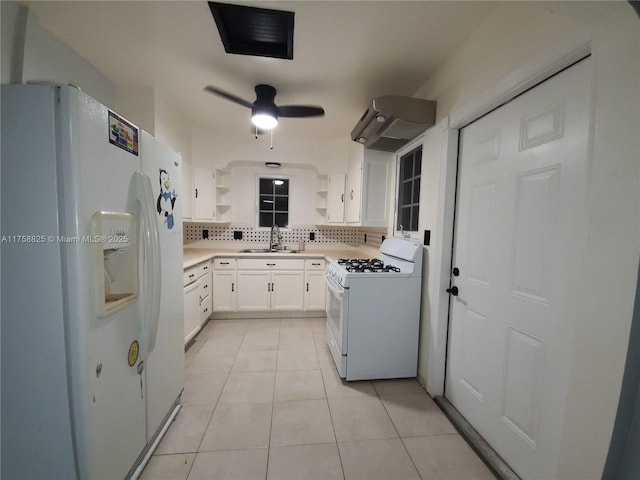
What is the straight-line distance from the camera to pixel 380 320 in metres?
2.02

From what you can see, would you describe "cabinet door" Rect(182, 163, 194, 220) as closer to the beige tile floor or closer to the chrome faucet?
the chrome faucet

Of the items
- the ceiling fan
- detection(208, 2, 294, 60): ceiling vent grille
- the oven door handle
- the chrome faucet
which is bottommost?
the oven door handle

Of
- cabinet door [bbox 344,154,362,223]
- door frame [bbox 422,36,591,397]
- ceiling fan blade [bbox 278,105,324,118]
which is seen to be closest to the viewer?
door frame [bbox 422,36,591,397]

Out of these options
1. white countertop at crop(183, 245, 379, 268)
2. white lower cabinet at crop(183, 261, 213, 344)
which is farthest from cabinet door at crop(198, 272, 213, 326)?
white countertop at crop(183, 245, 379, 268)

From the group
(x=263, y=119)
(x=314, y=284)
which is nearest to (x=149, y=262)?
(x=263, y=119)

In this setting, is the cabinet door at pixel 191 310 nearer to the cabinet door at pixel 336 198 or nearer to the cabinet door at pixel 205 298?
the cabinet door at pixel 205 298

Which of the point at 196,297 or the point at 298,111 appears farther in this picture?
the point at 196,297

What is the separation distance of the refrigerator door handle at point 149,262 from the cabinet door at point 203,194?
2.15 metres

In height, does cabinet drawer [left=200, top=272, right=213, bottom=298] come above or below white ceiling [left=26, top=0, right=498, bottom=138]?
below

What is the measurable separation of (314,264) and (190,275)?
5.04ft

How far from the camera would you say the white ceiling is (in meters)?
1.35

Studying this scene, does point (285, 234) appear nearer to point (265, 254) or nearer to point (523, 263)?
point (265, 254)

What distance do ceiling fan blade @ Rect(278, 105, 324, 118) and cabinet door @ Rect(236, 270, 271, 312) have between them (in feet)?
6.58

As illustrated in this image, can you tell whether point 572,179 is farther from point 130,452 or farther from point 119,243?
point 130,452
